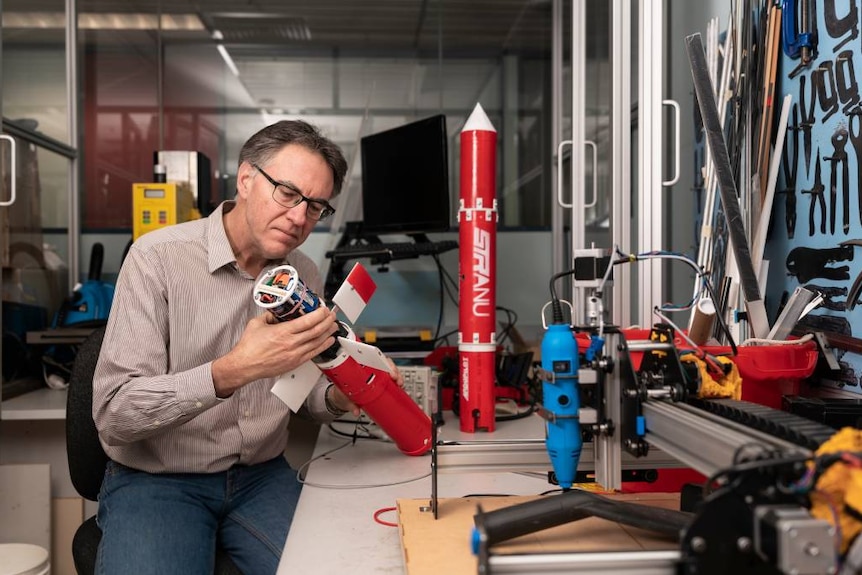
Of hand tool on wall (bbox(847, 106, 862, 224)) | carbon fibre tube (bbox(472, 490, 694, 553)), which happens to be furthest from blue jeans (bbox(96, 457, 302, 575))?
hand tool on wall (bbox(847, 106, 862, 224))

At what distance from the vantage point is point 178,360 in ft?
4.93

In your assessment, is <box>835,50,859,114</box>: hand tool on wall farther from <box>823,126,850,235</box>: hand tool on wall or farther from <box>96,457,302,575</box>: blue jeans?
<box>96,457,302,575</box>: blue jeans

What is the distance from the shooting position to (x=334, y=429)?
181 cm

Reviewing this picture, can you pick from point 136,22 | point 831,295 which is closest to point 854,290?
point 831,295

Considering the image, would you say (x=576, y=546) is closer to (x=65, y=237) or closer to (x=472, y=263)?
(x=472, y=263)

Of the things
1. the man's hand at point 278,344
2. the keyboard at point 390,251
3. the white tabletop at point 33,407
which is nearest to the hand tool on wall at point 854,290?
the man's hand at point 278,344

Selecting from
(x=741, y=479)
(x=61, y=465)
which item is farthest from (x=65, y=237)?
(x=741, y=479)

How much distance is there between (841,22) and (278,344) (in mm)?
1277

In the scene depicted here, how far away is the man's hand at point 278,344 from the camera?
1192 mm

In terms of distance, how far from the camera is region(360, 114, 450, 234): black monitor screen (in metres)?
2.31

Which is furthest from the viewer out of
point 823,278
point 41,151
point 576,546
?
point 41,151

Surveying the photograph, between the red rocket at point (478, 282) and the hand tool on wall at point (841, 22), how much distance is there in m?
0.77

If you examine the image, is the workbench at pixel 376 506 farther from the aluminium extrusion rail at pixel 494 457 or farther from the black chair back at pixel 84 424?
the black chair back at pixel 84 424

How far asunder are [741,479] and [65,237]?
10.1 feet
